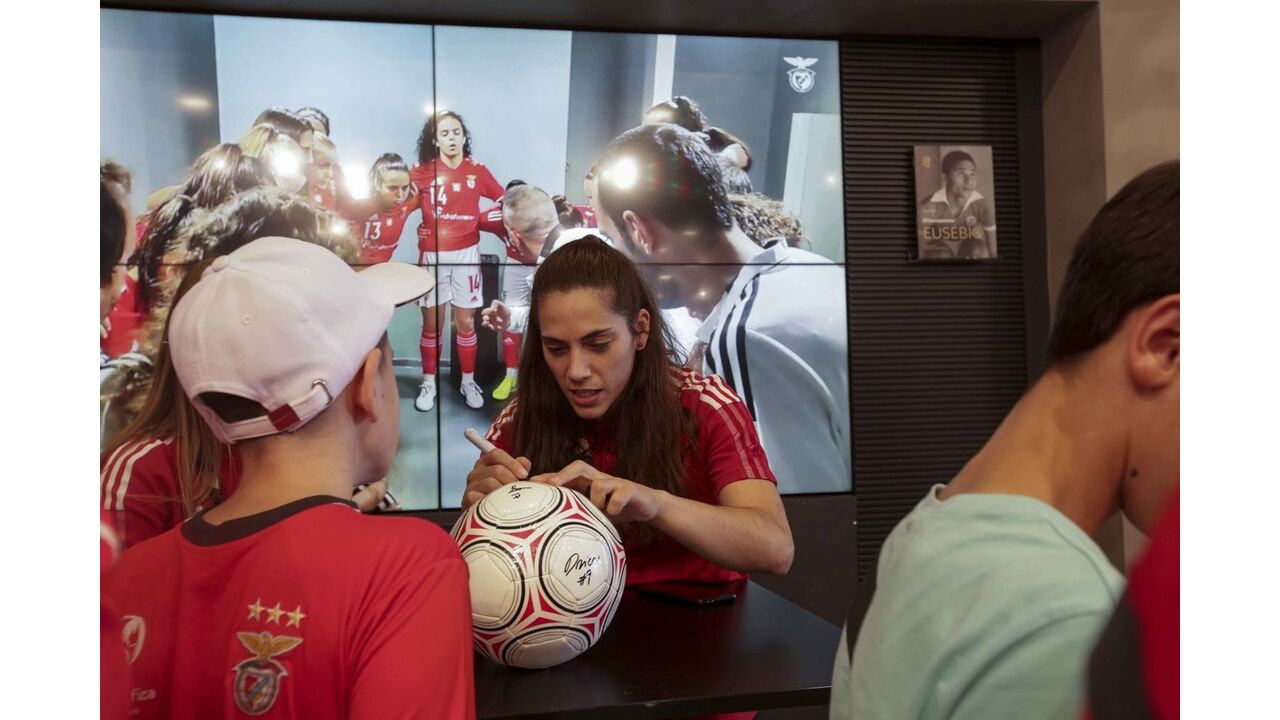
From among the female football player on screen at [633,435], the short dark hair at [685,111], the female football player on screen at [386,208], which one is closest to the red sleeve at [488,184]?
the female football player on screen at [386,208]

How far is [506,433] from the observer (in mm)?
1558

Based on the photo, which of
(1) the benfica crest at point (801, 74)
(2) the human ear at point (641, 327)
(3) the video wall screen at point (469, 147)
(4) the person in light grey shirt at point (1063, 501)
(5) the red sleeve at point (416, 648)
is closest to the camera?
(4) the person in light grey shirt at point (1063, 501)

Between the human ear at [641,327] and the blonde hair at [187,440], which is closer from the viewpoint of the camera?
the blonde hair at [187,440]

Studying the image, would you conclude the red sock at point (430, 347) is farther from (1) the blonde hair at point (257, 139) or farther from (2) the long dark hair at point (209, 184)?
(1) the blonde hair at point (257, 139)

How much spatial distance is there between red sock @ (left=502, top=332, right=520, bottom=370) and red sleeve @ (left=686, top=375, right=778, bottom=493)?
52.3 inches

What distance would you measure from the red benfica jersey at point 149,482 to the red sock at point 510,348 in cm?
187

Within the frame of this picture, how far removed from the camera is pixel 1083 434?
616 mm

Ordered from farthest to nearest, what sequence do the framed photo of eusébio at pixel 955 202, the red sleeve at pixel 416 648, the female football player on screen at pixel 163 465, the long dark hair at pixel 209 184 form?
the long dark hair at pixel 209 184
the framed photo of eusébio at pixel 955 202
the female football player on screen at pixel 163 465
the red sleeve at pixel 416 648

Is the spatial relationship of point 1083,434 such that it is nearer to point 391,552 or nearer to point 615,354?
point 391,552

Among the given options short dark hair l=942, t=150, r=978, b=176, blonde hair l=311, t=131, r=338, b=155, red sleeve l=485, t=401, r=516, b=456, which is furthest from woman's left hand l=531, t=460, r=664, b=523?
blonde hair l=311, t=131, r=338, b=155

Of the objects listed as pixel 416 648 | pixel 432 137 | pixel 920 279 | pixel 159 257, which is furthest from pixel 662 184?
pixel 416 648

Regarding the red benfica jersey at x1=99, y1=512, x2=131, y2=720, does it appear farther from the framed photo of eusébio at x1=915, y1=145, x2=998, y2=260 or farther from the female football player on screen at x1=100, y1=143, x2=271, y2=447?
the framed photo of eusébio at x1=915, y1=145, x2=998, y2=260

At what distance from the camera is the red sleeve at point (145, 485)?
885 millimetres

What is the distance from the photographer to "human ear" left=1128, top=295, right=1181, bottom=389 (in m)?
0.60
